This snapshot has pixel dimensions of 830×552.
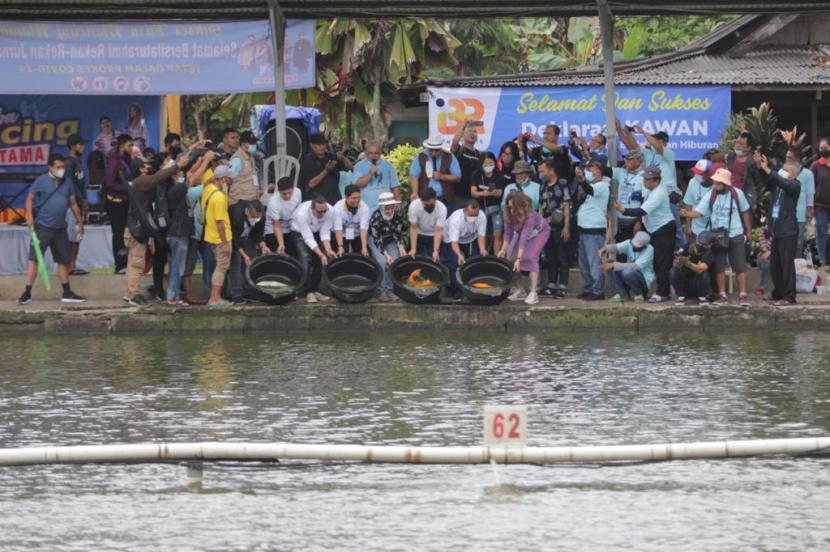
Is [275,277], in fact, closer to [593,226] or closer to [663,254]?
[593,226]

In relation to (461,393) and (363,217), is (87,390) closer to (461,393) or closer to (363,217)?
(461,393)

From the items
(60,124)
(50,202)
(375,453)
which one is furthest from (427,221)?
(375,453)

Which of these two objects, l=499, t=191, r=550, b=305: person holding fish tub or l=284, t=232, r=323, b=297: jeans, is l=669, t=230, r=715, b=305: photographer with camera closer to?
l=499, t=191, r=550, b=305: person holding fish tub

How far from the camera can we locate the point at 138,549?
8977 millimetres

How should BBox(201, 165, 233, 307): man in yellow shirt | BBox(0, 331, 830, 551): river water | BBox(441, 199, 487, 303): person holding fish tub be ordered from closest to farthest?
BBox(0, 331, 830, 551): river water
BBox(201, 165, 233, 307): man in yellow shirt
BBox(441, 199, 487, 303): person holding fish tub

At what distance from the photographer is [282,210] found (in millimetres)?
21234

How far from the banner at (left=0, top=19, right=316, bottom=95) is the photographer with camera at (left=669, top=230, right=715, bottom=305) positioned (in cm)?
574

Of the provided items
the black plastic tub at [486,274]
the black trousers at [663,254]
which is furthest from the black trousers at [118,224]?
the black trousers at [663,254]

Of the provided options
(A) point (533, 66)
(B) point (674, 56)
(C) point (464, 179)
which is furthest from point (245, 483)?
(A) point (533, 66)

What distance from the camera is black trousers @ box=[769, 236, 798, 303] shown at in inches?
813

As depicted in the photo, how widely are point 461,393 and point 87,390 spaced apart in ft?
10.9

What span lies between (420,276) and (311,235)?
1.45 m

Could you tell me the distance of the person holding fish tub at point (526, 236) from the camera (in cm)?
2094

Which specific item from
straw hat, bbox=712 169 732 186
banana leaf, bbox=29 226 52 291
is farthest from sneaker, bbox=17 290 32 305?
straw hat, bbox=712 169 732 186
